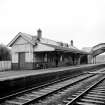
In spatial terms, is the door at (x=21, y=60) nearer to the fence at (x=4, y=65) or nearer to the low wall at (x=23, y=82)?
the fence at (x=4, y=65)

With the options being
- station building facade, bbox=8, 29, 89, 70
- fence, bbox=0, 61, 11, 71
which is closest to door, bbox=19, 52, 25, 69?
station building facade, bbox=8, 29, 89, 70

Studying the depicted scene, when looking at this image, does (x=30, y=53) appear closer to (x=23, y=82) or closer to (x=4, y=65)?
(x=4, y=65)

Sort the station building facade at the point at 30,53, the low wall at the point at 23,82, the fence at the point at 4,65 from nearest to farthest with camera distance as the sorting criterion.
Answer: the low wall at the point at 23,82
the fence at the point at 4,65
the station building facade at the point at 30,53

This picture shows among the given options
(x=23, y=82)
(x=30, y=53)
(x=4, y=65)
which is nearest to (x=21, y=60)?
(x=30, y=53)

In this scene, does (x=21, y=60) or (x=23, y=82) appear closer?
(x=23, y=82)

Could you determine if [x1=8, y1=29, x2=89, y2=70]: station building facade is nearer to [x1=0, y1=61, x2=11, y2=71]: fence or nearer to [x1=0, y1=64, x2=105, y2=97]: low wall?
[x1=0, y1=61, x2=11, y2=71]: fence

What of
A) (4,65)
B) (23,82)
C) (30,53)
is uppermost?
(30,53)

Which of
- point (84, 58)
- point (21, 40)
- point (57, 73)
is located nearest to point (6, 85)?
point (57, 73)

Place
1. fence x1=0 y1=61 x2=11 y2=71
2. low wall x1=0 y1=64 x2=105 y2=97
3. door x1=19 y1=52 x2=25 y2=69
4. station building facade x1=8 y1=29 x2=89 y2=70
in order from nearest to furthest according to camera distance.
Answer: low wall x1=0 y1=64 x2=105 y2=97, fence x1=0 y1=61 x2=11 y2=71, station building facade x1=8 y1=29 x2=89 y2=70, door x1=19 y1=52 x2=25 y2=69

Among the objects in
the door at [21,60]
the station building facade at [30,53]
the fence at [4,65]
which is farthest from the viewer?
the door at [21,60]

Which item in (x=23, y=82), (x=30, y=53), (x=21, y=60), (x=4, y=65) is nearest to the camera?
(x=23, y=82)

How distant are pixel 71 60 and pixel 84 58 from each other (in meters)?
11.1

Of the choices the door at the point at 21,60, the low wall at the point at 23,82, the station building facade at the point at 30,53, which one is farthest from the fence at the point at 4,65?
the low wall at the point at 23,82

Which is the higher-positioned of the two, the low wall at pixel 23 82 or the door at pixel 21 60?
the door at pixel 21 60
